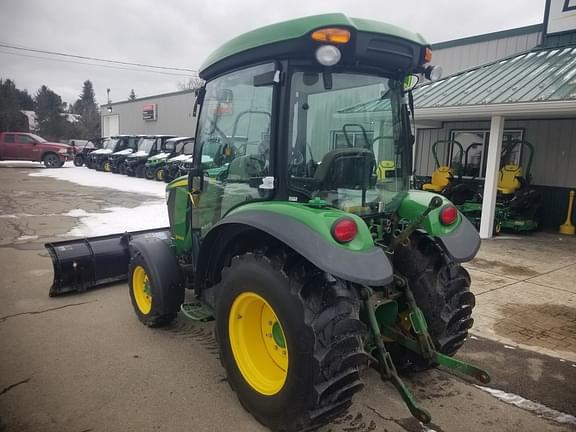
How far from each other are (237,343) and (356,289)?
915mm

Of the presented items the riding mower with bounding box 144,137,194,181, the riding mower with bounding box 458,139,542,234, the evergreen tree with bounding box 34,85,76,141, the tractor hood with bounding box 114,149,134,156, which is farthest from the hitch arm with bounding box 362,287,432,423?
the evergreen tree with bounding box 34,85,76,141

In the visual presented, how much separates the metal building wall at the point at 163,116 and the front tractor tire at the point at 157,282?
70.3 ft

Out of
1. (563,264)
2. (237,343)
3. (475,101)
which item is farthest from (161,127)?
(237,343)

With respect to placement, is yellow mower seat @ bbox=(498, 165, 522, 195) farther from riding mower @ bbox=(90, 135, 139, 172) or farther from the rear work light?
riding mower @ bbox=(90, 135, 139, 172)

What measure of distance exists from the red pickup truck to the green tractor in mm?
23970

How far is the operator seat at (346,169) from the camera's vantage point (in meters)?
2.76

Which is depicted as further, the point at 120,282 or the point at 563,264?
the point at 563,264

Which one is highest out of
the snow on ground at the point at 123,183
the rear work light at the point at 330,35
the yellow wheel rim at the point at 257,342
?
the rear work light at the point at 330,35

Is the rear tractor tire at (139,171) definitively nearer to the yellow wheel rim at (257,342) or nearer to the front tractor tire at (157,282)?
the front tractor tire at (157,282)

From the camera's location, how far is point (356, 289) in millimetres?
2623

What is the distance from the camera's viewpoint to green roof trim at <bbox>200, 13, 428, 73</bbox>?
2.47 meters

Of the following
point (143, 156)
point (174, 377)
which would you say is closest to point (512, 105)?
point (174, 377)

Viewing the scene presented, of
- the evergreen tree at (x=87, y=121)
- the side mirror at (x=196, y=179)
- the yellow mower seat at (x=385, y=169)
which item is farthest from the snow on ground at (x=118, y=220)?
the evergreen tree at (x=87, y=121)

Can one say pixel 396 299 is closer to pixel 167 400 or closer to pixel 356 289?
pixel 356 289
